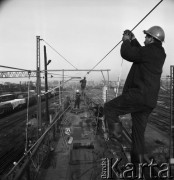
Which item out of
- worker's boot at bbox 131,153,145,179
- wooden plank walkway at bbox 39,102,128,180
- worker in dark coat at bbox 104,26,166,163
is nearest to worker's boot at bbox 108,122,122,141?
worker in dark coat at bbox 104,26,166,163

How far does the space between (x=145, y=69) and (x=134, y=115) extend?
757 mm

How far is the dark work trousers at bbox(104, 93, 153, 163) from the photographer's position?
2936 millimetres

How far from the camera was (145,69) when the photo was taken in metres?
2.75

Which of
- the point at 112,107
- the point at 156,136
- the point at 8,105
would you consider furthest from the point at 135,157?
the point at 8,105

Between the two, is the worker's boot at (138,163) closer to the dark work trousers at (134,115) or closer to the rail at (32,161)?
the dark work trousers at (134,115)

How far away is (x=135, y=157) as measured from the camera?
3078mm

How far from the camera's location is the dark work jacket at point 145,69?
107 inches

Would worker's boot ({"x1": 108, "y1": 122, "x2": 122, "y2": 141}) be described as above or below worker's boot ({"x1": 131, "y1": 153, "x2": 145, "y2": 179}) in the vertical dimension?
above

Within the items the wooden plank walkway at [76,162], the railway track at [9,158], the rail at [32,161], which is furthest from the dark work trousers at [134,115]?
the railway track at [9,158]

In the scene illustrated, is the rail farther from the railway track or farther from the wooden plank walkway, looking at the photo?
the railway track

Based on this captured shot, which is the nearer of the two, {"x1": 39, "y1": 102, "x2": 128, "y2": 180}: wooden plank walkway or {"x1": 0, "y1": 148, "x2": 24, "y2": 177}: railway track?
{"x1": 39, "y1": 102, "x2": 128, "y2": 180}: wooden plank walkway

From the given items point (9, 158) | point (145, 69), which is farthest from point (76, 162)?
point (9, 158)

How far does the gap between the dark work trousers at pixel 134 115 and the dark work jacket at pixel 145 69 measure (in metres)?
0.14

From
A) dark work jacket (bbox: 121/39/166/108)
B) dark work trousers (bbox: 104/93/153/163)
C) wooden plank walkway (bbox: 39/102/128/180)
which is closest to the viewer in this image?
dark work jacket (bbox: 121/39/166/108)
